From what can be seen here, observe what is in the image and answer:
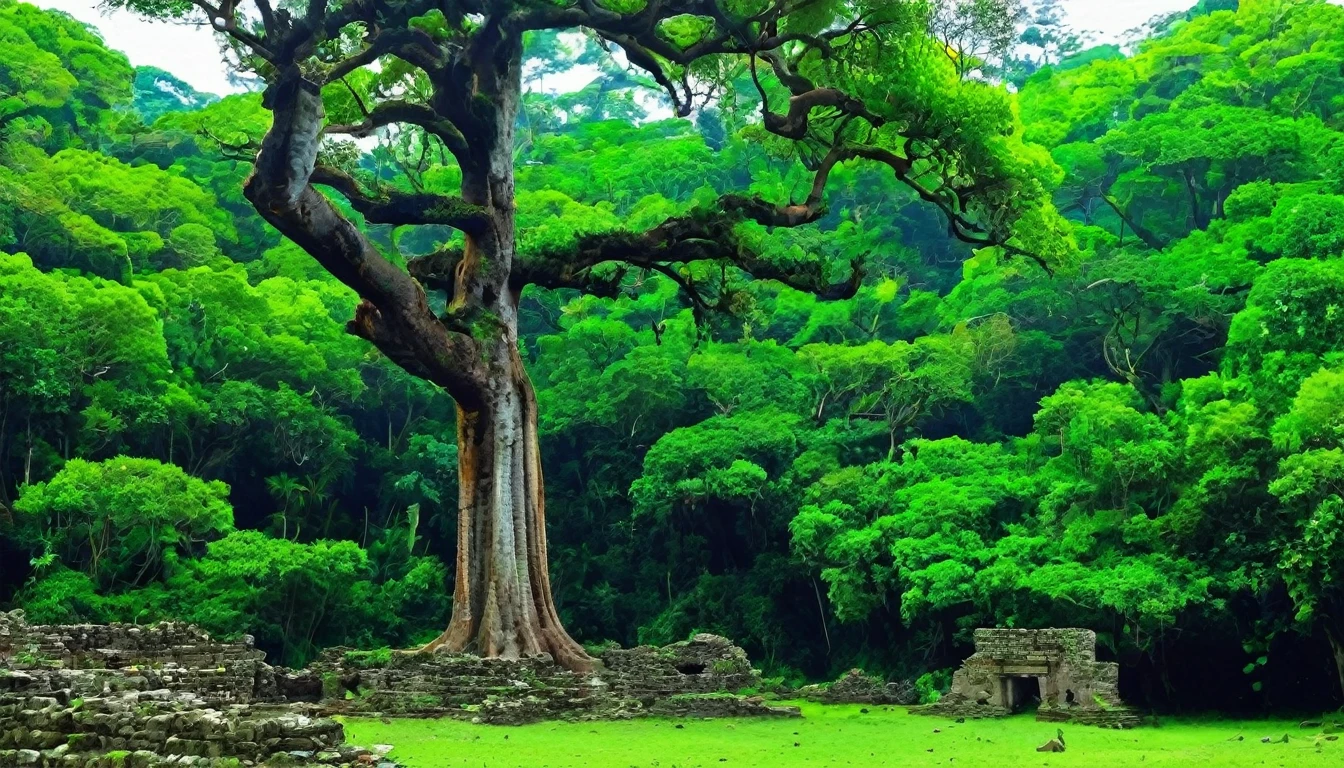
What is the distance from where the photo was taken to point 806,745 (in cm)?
1336

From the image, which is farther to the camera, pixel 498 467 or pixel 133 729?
pixel 498 467

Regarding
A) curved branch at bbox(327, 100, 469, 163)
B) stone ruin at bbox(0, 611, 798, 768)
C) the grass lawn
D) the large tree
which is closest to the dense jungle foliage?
the large tree

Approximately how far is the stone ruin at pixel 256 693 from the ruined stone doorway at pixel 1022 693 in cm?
403

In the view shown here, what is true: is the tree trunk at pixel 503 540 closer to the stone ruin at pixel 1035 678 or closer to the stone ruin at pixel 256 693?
the stone ruin at pixel 256 693

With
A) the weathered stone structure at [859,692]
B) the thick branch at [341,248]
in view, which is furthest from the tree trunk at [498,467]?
the weathered stone structure at [859,692]

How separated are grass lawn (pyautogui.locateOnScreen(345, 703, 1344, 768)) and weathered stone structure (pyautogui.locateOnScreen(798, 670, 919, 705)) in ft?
18.1

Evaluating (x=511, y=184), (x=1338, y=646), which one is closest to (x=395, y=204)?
(x=511, y=184)

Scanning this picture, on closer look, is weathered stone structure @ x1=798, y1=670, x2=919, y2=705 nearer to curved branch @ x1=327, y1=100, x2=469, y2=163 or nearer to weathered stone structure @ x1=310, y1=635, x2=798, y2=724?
weathered stone structure @ x1=310, y1=635, x2=798, y2=724

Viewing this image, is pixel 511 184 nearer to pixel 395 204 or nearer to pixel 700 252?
pixel 395 204

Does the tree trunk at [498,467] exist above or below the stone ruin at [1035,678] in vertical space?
above

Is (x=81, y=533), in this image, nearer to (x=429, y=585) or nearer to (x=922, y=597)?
(x=429, y=585)

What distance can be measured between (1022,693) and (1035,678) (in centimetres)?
32

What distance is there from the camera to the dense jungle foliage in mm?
23641

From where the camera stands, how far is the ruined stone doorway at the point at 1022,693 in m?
20.7
